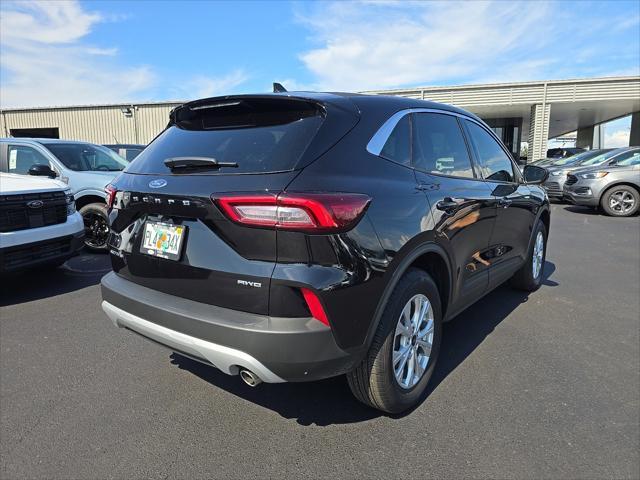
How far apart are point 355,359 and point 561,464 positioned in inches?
45.6

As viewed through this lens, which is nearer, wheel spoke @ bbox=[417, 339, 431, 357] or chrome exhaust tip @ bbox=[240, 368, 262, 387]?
chrome exhaust tip @ bbox=[240, 368, 262, 387]

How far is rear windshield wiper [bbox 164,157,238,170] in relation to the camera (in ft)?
7.14

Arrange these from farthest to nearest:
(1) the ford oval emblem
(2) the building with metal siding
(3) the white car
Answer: (2) the building with metal siding, (3) the white car, (1) the ford oval emblem

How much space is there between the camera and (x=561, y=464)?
2.17 meters

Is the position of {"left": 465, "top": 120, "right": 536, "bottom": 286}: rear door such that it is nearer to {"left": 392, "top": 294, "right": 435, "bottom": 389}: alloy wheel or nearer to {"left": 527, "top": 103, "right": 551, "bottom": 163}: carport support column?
{"left": 392, "top": 294, "right": 435, "bottom": 389}: alloy wheel

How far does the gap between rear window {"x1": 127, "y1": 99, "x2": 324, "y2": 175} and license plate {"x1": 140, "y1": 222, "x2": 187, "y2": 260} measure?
0.31m

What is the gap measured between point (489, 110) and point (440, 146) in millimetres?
24509

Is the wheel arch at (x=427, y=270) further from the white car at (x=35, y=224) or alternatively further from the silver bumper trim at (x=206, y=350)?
the white car at (x=35, y=224)

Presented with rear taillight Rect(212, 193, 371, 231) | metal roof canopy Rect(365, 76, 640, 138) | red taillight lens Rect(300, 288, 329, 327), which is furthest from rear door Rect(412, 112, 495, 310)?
metal roof canopy Rect(365, 76, 640, 138)

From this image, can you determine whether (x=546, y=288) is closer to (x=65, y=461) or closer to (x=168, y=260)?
(x=168, y=260)

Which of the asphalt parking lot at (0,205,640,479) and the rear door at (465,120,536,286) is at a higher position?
Result: the rear door at (465,120,536,286)

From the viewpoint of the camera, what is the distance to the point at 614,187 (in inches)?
423

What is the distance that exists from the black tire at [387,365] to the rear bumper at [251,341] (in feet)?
0.70

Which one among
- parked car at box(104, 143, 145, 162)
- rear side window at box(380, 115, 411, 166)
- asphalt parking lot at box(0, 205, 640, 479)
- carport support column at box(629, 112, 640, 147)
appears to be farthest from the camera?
carport support column at box(629, 112, 640, 147)
